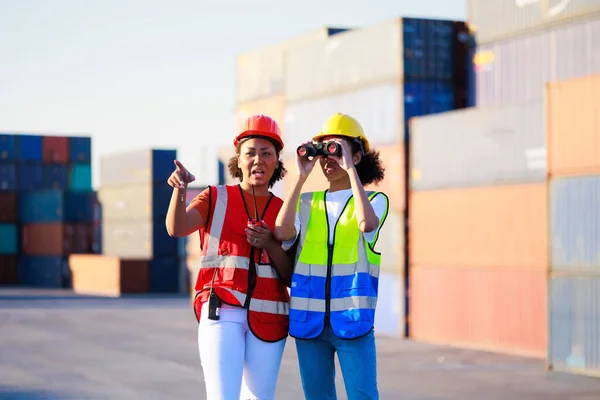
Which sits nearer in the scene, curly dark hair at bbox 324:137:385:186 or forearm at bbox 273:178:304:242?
forearm at bbox 273:178:304:242

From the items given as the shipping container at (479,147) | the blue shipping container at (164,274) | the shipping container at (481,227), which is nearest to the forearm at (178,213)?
the shipping container at (481,227)

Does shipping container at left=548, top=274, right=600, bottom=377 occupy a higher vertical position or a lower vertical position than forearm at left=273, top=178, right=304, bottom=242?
lower

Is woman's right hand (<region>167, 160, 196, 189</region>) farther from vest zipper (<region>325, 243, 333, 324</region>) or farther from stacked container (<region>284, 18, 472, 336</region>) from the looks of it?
stacked container (<region>284, 18, 472, 336</region>)

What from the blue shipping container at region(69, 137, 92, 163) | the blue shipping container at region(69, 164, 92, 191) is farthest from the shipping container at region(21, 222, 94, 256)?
the blue shipping container at region(69, 137, 92, 163)

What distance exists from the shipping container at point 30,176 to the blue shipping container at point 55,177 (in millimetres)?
140

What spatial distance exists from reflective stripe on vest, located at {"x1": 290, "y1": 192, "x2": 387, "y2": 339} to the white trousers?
20 cm

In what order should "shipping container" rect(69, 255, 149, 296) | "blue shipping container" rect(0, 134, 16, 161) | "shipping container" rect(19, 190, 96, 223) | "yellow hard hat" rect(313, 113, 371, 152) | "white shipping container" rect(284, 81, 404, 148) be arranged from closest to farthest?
"yellow hard hat" rect(313, 113, 371, 152), "white shipping container" rect(284, 81, 404, 148), "shipping container" rect(69, 255, 149, 296), "shipping container" rect(19, 190, 96, 223), "blue shipping container" rect(0, 134, 16, 161)

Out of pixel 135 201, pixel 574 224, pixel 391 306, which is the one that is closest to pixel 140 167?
pixel 135 201

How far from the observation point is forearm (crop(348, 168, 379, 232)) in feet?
17.9

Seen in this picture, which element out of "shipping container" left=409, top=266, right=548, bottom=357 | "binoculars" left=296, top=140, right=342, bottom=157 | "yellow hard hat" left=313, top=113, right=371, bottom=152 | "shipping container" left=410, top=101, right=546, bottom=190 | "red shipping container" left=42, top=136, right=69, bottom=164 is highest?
"red shipping container" left=42, top=136, right=69, bottom=164

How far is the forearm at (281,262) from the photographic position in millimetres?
5620

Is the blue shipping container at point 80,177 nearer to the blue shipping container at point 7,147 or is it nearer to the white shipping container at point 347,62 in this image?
the blue shipping container at point 7,147

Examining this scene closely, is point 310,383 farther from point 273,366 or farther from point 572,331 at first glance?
point 572,331

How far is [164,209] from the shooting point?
37344 millimetres
